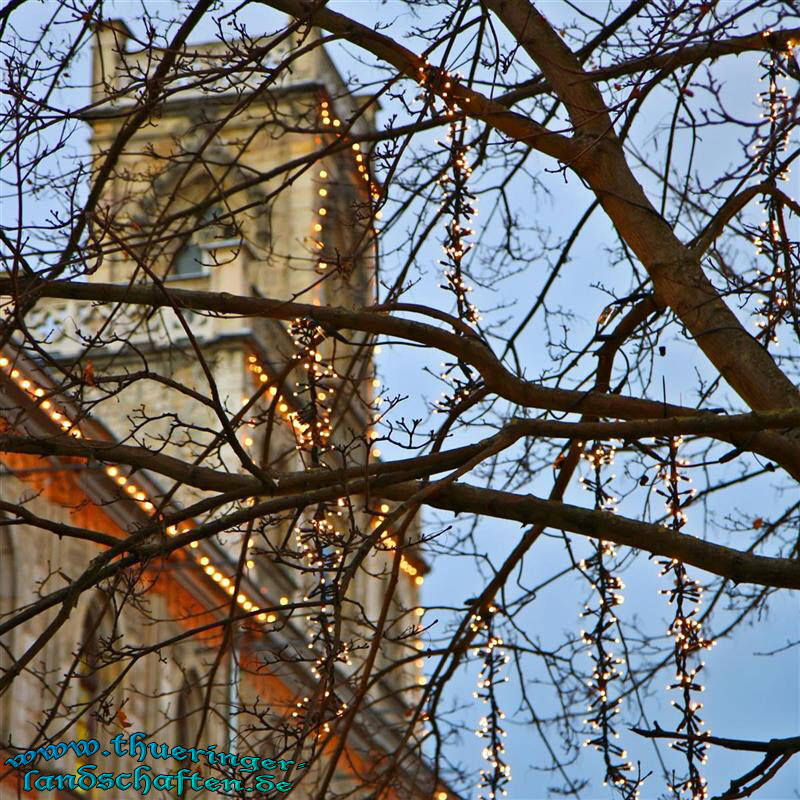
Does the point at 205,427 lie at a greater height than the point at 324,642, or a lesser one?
greater

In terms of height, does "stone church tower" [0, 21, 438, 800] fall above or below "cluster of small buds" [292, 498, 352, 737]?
above

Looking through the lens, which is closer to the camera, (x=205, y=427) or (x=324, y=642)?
(x=324, y=642)

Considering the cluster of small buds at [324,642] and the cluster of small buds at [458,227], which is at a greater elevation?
the cluster of small buds at [458,227]

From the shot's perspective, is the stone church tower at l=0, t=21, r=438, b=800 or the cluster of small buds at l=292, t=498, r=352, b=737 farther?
the stone church tower at l=0, t=21, r=438, b=800

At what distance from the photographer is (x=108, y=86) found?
7418 mm

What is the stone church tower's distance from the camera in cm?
730

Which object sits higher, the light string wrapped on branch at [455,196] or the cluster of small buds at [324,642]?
the light string wrapped on branch at [455,196]

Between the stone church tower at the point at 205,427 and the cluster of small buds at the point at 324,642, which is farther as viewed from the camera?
the stone church tower at the point at 205,427

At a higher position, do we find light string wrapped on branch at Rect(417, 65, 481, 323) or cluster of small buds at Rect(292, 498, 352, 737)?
light string wrapped on branch at Rect(417, 65, 481, 323)

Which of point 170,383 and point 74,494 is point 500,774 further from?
point 74,494

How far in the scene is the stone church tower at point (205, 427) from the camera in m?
7.30

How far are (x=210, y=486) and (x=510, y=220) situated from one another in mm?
4631

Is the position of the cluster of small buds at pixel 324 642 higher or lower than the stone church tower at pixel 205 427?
lower

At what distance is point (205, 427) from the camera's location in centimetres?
832
